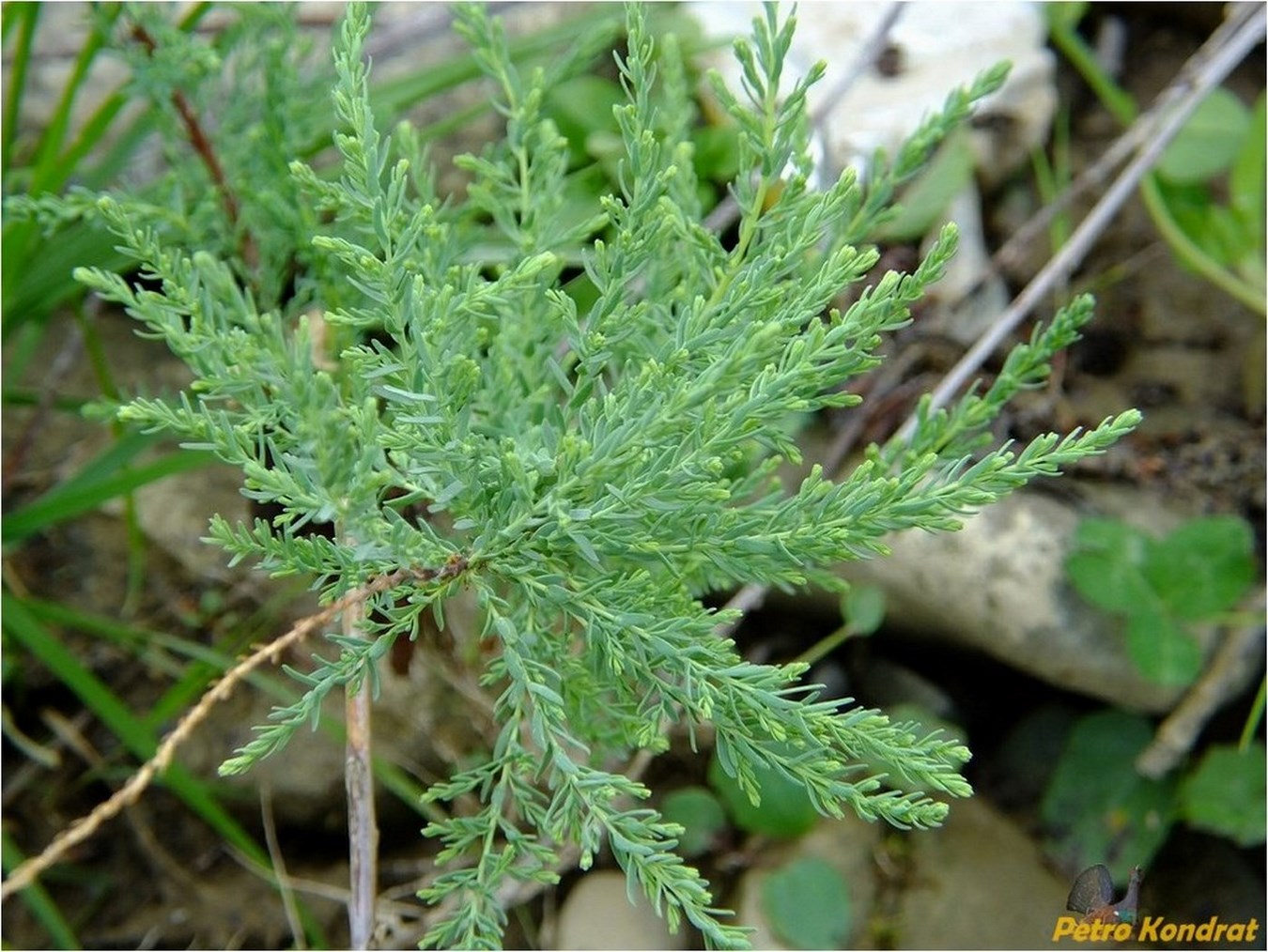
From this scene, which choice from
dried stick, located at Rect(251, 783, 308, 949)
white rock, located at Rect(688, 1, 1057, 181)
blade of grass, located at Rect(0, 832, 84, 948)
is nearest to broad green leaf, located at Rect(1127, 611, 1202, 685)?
white rock, located at Rect(688, 1, 1057, 181)

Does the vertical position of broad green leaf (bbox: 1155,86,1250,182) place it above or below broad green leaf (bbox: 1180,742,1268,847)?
above

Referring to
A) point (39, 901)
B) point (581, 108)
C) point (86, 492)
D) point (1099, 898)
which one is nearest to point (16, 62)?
point (86, 492)

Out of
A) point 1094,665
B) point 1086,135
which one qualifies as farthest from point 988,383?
point 1086,135

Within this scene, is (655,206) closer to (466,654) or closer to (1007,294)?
(466,654)

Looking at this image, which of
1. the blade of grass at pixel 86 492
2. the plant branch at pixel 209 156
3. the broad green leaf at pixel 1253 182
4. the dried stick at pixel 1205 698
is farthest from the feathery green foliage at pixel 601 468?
the broad green leaf at pixel 1253 182

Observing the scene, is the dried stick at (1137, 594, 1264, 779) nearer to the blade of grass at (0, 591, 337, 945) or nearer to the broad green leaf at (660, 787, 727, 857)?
the broad green leaf at (660, 787, 727, 857)

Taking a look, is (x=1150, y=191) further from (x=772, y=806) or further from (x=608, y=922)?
(x=608, y=922)
